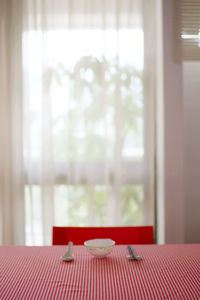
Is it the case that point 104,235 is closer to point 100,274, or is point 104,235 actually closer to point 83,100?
point 100,274

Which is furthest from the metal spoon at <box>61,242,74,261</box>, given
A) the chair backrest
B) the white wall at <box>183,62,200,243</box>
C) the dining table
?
the white wall at <box>183,62,200,243</box>

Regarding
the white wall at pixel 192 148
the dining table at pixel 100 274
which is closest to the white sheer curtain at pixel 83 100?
the white wall at pixel 192 148

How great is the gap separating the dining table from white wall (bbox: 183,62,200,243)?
1.53 meters

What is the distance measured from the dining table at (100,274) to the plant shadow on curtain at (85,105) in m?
1.30

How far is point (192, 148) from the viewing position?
295 centimetres

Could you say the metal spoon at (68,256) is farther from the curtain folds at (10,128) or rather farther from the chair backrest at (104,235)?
the curtain folds at (10,128)

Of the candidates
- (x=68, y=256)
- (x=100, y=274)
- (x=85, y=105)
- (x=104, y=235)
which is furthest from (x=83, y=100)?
(x=100, y=274)

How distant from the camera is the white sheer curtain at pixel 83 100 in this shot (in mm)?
2715

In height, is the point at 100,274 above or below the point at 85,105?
below

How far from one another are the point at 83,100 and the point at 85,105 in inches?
1.7

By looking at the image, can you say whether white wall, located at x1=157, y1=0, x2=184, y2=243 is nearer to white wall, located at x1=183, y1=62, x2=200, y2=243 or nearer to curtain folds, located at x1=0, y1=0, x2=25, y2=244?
white wall, located at x1=183, y1=62, x2=200, y2=243

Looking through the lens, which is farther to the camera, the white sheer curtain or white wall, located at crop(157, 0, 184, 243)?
the white sheer curtain

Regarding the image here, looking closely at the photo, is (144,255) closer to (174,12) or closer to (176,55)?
(176,55)

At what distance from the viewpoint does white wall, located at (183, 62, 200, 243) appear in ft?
9.63
